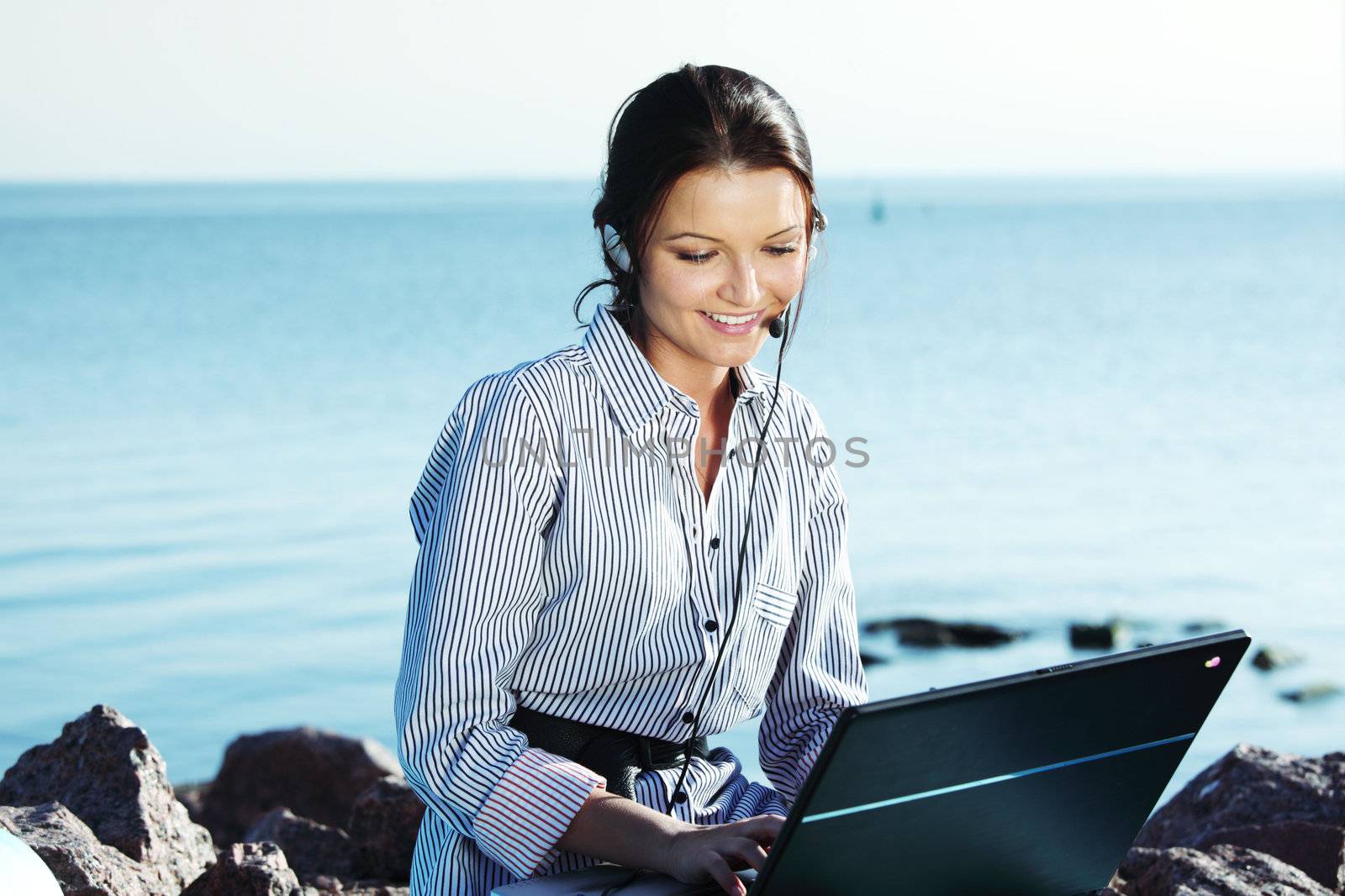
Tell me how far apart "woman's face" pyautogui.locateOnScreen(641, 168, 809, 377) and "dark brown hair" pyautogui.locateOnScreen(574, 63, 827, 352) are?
0.02 m

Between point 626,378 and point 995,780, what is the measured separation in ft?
2.65

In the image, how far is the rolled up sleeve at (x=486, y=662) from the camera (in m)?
1.97

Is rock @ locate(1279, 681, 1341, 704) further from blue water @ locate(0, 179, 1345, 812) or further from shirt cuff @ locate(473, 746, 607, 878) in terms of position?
shirt cuff @ locate(473, 746, 607, 878)

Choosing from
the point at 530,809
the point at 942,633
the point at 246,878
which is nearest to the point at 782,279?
the point at 530,809

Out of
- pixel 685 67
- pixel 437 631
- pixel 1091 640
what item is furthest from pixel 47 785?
pixel 1091 640

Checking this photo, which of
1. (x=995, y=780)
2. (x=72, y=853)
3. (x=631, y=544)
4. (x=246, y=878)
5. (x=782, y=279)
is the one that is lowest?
(x=246, y=878)

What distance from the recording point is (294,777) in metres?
4.92

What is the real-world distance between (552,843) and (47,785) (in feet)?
5.28

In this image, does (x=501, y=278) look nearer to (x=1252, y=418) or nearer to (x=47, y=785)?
(x=1252, y=418)

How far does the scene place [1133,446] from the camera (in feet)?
39.9

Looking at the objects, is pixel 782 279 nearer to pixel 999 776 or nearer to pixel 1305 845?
pixel 999 776

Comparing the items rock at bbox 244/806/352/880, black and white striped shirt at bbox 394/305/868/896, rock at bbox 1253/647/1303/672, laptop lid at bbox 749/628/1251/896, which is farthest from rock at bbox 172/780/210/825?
rock at bbox 1253/647/1303/672

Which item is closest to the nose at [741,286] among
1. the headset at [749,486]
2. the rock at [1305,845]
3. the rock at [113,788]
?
the headset at [749,486]

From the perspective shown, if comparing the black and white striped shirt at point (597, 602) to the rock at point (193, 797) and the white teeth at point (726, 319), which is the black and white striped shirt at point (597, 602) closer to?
the white teeth at point (726, 319)
